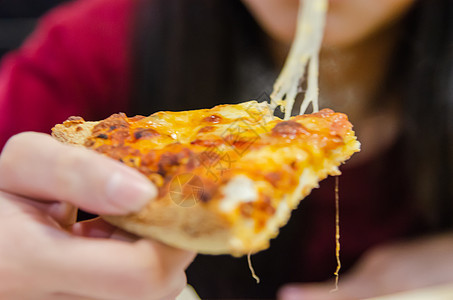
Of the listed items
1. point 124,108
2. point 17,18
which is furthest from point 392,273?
point 17,18

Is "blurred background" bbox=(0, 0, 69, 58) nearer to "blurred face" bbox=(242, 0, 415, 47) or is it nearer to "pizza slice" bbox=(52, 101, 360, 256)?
"blurred face" bbox=(242, 0, 415, 47)

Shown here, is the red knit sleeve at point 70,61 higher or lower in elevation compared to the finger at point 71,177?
lower

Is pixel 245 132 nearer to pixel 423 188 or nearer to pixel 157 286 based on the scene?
pixel 157 286

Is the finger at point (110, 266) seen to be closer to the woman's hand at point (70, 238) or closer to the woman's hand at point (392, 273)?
the woman's hand at point (70, 238)

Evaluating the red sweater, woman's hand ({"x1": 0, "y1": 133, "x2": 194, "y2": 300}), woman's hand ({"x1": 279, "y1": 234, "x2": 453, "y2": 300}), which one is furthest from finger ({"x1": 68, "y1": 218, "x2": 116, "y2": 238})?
woman's hand ({"x1": 279, "y1": 234, "x2": 453, "y2": 300})

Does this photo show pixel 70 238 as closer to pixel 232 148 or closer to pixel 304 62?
pixel 232 148

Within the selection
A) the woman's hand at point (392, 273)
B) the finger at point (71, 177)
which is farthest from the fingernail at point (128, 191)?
the woman's hand at point (392, 273)

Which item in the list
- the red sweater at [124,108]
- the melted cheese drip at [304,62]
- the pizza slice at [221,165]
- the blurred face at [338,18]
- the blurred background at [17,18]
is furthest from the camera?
the blurred background at [17,18]

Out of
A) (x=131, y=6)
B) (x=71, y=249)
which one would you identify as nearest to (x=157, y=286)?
(x=71, y=249)
